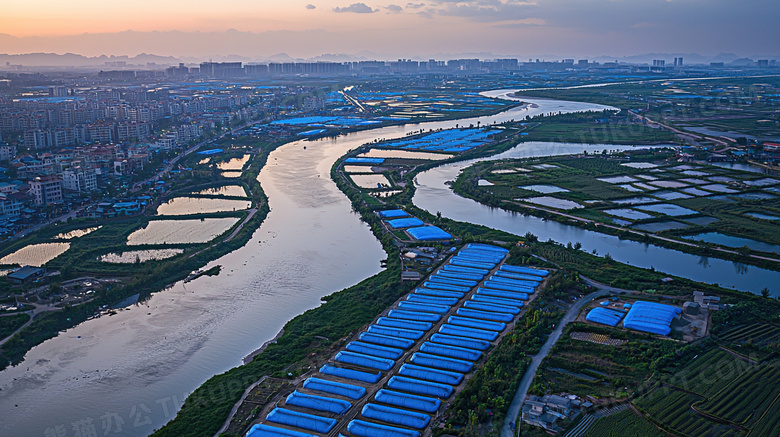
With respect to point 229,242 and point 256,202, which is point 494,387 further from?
point 256,202

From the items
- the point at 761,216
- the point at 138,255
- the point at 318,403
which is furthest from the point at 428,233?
the point at 761,216

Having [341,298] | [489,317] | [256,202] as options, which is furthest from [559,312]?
[256,202]

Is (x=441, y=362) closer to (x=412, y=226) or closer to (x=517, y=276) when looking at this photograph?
(x=517, y=276)

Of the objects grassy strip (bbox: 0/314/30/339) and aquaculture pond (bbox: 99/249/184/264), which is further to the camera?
aquaculture pond (bbox: 99/249/184/264)

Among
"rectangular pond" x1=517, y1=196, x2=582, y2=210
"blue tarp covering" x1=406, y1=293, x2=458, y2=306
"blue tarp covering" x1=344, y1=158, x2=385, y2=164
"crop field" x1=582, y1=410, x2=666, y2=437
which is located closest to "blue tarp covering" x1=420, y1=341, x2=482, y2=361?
"blue tarp covering" x1=406, y1=293, x2=458, y2=306

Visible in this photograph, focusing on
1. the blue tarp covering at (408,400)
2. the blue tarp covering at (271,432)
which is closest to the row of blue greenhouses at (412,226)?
the blue tarp covering at (408,400)

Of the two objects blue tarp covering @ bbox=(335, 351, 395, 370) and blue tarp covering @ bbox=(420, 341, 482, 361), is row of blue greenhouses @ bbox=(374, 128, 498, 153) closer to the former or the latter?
blue tarp covering @ bbox=(420, 341, 482, 361)

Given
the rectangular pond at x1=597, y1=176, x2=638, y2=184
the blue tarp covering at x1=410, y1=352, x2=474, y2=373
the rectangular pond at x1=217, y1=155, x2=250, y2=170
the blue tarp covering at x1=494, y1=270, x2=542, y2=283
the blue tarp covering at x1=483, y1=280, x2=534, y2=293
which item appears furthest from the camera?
the rectangular pond at x1=217, y1=155, x2=250, y2=170

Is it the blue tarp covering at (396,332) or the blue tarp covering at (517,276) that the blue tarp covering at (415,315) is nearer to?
the blue tarp covering at (396,332)
